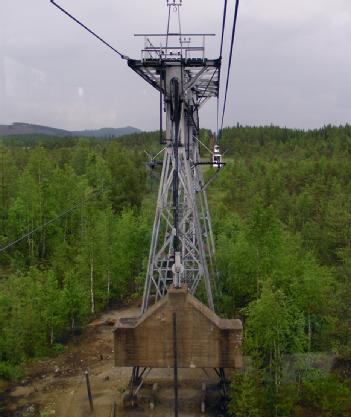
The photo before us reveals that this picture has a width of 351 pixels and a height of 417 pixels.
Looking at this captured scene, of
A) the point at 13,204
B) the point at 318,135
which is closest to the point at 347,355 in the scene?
the point at 13,204

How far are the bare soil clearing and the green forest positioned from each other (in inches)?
31.5

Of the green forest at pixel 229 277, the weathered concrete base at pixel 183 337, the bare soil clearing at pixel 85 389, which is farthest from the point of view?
the bare soil clearing at pixel 85 389

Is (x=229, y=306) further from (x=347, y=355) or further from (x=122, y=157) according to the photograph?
(x=122, y=157)

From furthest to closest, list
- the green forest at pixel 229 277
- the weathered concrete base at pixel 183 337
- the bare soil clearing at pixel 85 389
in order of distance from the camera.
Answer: the bare soil clearing at pixel 85 389 < the green forest at pixel 229 277 < the weathered concrete base at pixel 183 337

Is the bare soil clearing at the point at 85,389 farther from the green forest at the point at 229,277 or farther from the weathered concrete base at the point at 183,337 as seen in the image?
the weathered concrete base at the point at 183,337

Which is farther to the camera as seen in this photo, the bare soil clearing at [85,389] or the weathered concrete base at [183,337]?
the bare soil clearing at [85,389]

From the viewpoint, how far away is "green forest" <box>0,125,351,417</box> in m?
12.3

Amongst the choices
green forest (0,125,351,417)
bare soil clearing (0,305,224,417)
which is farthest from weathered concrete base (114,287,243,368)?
bare soil clearing (0,305,224,417)

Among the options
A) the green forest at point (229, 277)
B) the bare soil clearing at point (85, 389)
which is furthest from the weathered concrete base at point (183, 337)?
the bare soil clearing at point (85, 389)

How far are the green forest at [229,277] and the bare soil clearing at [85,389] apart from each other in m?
0.80

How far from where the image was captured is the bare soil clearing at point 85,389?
12.7 m

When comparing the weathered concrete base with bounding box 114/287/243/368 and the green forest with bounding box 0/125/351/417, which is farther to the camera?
the green forest with bounding box 0/125/351/417

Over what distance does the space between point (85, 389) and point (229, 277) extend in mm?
7153

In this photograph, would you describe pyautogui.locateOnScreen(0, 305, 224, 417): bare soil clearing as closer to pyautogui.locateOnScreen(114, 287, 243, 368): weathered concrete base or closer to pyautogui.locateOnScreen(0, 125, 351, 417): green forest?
pyautogui.locateOnScreen(0, 125, 351, 417): green forest
